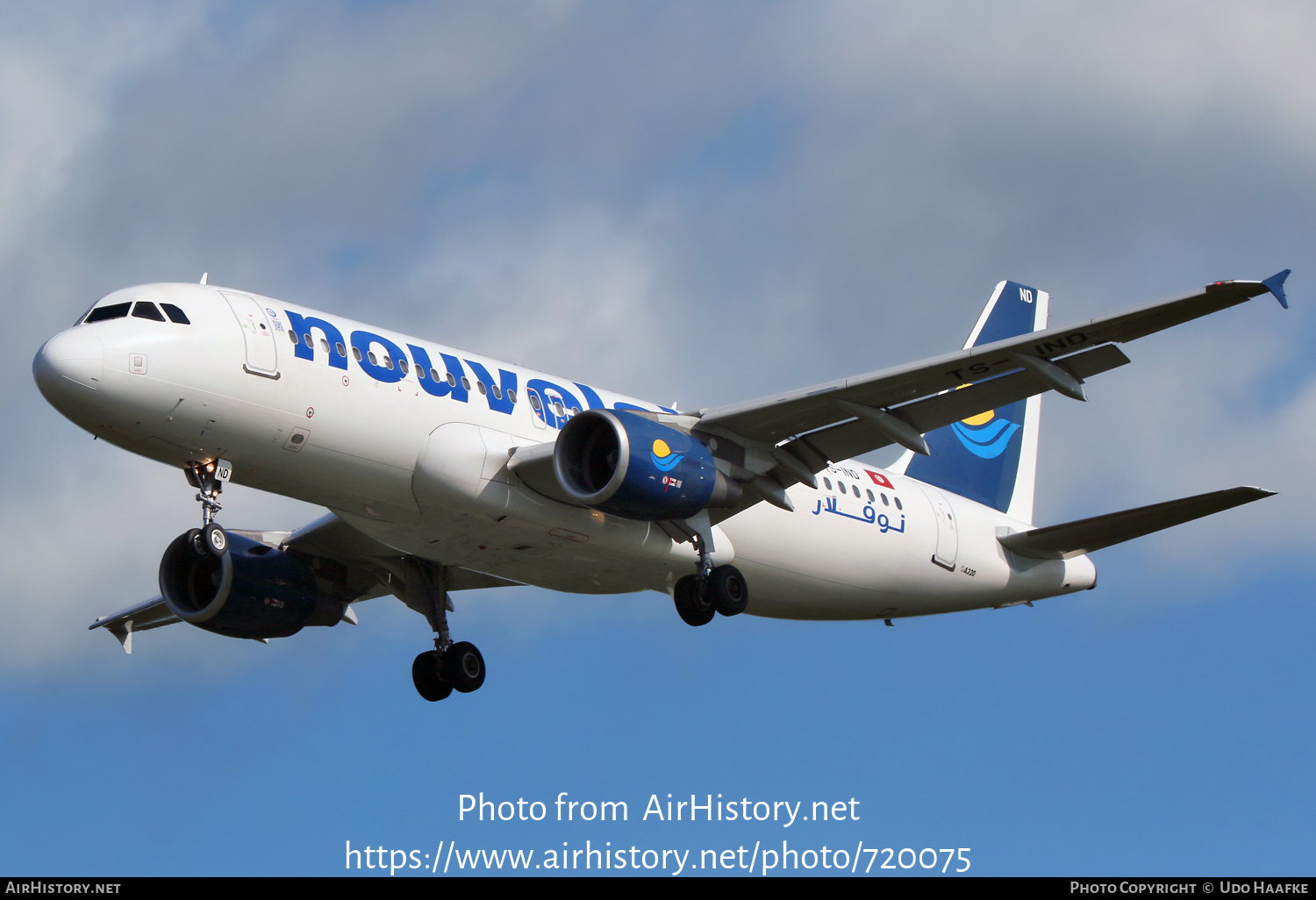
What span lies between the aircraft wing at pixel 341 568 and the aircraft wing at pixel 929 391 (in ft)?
19.4

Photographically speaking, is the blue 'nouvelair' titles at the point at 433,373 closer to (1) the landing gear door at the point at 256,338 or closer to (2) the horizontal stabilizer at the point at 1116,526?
(1) the landing gear door at the point at 256,338

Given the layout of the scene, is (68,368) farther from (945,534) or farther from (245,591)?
(945,534)

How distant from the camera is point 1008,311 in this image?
4116 cm

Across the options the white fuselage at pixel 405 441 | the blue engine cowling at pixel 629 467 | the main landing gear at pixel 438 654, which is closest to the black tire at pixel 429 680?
the main landing gear at pixel 438 654

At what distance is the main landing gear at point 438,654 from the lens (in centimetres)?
3225

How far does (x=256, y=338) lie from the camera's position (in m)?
25.2

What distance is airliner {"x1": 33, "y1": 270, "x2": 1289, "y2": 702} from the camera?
24766 millimetres

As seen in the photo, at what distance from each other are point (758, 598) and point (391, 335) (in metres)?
9.53

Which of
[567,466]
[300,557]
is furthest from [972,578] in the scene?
[300,557]

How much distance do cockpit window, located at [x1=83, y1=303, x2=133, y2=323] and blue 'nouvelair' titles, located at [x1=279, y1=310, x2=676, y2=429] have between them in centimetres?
254

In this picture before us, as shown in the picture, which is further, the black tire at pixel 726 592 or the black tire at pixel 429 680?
the black tire at pixel 429 680

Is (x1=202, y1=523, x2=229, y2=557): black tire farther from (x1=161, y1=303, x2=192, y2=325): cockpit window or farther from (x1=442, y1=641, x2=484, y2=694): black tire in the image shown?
(x1=442, y1=641, x2=484, y2=694): black tire

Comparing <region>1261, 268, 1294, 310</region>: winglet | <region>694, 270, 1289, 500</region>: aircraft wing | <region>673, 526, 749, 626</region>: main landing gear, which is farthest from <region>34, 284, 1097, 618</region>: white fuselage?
<region>1261, 268, 1294, 310</region>: winglet

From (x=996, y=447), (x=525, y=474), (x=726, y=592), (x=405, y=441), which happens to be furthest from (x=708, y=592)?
(x=996, y=447)
